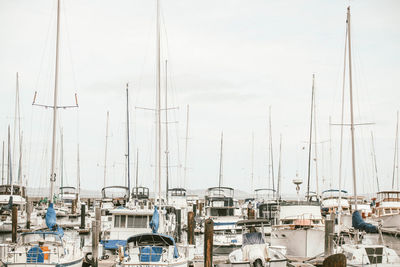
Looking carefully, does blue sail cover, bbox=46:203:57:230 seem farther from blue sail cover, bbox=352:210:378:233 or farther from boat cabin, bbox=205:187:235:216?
boat cabin, bbox=205:187:235:216

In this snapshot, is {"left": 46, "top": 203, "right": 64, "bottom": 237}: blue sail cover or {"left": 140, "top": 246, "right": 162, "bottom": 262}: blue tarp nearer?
{"left": 140, "top": 246, "right": 162, "bottom": 262}: blue tarp

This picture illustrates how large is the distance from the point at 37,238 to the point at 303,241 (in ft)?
46.5

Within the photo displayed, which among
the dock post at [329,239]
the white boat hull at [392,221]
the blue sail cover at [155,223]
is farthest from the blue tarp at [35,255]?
the white boat hull at [392,221]

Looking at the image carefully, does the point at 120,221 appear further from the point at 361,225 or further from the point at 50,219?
the point at 361,225

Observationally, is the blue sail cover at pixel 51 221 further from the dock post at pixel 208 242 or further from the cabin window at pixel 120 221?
the dock post at pixel 208 242

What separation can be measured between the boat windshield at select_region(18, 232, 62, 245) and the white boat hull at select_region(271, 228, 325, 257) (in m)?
12.7

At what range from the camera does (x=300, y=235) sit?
27812 millimetres

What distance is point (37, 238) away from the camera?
68.8 ft

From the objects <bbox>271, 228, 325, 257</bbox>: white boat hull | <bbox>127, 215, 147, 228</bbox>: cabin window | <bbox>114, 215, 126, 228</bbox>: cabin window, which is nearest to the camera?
<bbox>271, 228, 325, 257</bbox>: white boat hull

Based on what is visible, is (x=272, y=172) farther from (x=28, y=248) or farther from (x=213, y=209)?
(x=28, y=248)

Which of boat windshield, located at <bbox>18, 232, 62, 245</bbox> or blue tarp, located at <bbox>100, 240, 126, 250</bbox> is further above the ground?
boat windshield, located at <bbox>18, 232, 62, 245</bbox>

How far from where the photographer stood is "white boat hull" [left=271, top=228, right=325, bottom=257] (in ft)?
90.4

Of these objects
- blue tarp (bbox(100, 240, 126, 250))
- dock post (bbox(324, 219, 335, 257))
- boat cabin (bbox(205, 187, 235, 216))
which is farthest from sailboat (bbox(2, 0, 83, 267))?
boat cabin (bbox(205, 187, 235, 216))

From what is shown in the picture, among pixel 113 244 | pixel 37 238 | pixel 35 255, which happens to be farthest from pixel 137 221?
pixel 35 255
